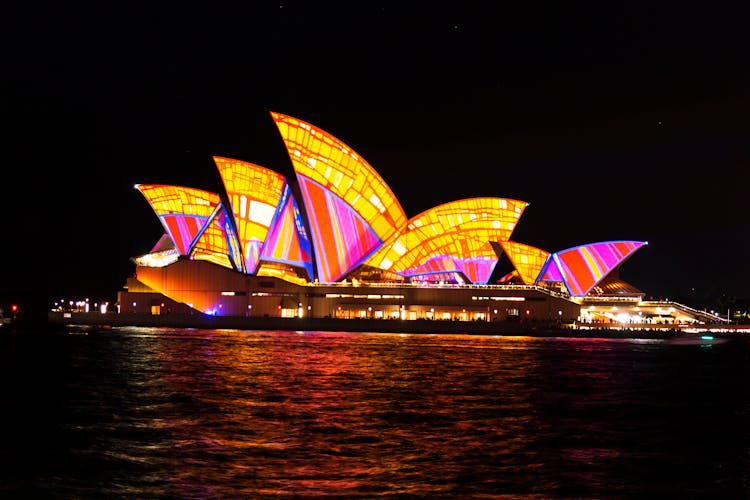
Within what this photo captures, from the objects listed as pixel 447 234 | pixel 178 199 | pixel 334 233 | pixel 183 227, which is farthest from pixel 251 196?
pixel 447 234

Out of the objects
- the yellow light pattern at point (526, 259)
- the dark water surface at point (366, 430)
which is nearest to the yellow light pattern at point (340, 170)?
the yellow light pattern at point (526, 259)

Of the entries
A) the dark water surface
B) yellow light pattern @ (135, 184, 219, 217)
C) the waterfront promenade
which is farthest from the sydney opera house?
the dark water surface

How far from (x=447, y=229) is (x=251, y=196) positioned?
65.7ft

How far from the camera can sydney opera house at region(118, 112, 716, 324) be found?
217 feet

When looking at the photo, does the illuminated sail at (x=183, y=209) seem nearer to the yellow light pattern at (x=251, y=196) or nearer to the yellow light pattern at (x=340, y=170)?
the yellow light pattern at (x=251, y=196)

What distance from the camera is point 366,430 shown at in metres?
16.8

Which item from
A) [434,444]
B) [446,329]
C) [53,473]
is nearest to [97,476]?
[53,473]

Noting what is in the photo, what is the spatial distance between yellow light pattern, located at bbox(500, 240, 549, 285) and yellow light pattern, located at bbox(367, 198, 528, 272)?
10.8ft

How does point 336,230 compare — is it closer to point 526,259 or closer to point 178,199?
point 178,199

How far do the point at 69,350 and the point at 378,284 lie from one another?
1500 inches

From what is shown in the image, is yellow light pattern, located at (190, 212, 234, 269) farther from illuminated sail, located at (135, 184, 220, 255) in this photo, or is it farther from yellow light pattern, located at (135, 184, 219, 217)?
yellow light pattern, located at (135, 184, 219, 217)

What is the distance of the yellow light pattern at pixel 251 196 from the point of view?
65.6 meters

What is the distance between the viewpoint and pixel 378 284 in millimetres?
75000

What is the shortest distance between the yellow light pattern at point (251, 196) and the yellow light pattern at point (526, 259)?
26188 mm
